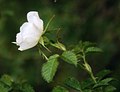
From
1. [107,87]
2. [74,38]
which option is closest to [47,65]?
[107,87]

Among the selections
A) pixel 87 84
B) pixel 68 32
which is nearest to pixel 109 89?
pixel 87 84

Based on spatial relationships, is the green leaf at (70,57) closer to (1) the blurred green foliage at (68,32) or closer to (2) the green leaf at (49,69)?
(2) the green leaf at (49,69)

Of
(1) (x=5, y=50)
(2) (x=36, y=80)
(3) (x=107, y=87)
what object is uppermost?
(3) (x=107, y=87)

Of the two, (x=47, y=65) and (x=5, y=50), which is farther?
(x=5, y=50)

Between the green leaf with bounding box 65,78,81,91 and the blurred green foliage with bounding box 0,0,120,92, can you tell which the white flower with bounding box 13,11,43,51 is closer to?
the green leaf with bounding box 65,78,81,91

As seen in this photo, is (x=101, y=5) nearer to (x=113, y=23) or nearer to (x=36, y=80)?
(x=113, y=23)

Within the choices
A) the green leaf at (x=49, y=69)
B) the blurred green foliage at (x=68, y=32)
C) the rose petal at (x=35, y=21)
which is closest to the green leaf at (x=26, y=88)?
the green leaf at (x=49, y=69)

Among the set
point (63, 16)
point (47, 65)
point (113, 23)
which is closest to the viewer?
point (47, 65)
